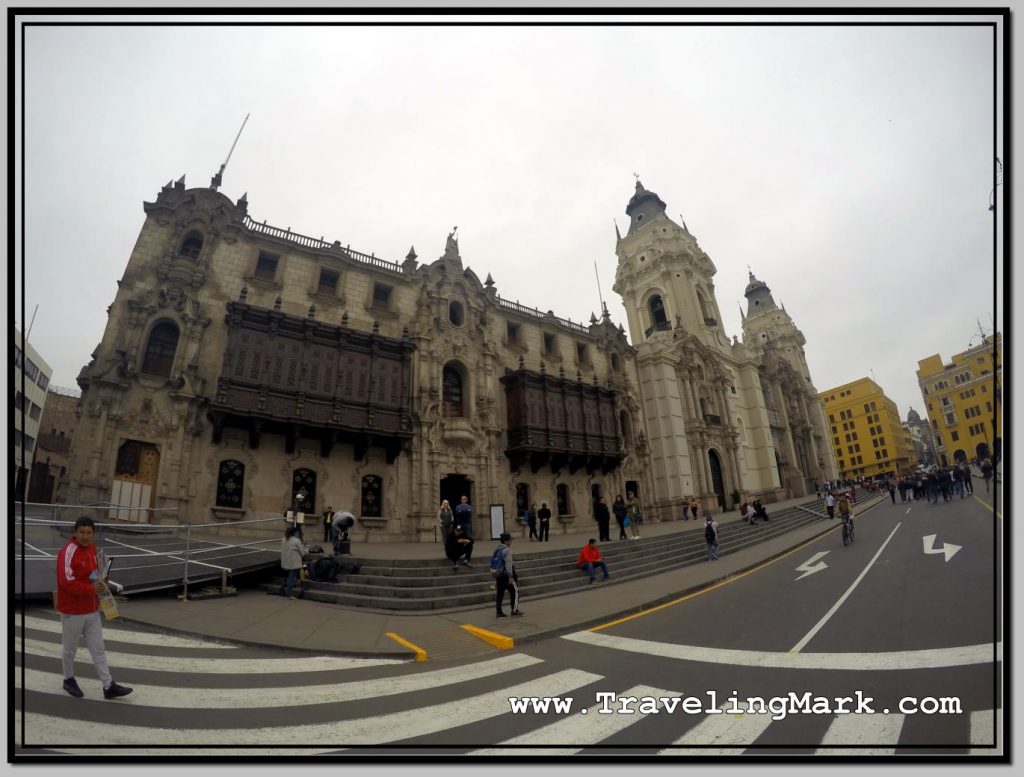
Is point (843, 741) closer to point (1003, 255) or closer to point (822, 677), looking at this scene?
point (822, 677)

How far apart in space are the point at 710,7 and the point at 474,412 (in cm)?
2177

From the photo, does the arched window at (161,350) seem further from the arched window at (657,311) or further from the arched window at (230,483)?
the arched window at (657,311)

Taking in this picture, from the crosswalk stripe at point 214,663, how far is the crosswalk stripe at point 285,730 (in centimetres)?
123

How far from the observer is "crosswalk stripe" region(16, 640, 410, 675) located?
533 centimetres

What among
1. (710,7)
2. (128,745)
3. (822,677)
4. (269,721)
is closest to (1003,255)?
(710,7)

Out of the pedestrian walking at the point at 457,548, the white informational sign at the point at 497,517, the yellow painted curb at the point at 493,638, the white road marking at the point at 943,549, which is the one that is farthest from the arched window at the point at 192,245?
the white road marking at the point at 943,549

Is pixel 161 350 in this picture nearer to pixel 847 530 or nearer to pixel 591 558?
pixel 591 558

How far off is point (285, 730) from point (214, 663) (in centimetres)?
281

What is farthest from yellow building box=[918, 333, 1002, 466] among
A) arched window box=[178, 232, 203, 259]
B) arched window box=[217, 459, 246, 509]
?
arched window box=[178, 232, 203, 259]

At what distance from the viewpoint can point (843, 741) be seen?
10.5ft

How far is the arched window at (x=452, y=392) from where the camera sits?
24.6 metres

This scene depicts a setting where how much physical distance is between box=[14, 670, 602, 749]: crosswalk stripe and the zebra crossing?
0.04 ft

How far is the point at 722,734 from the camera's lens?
3484 millimetres

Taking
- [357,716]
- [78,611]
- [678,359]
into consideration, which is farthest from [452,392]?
[678,359]
